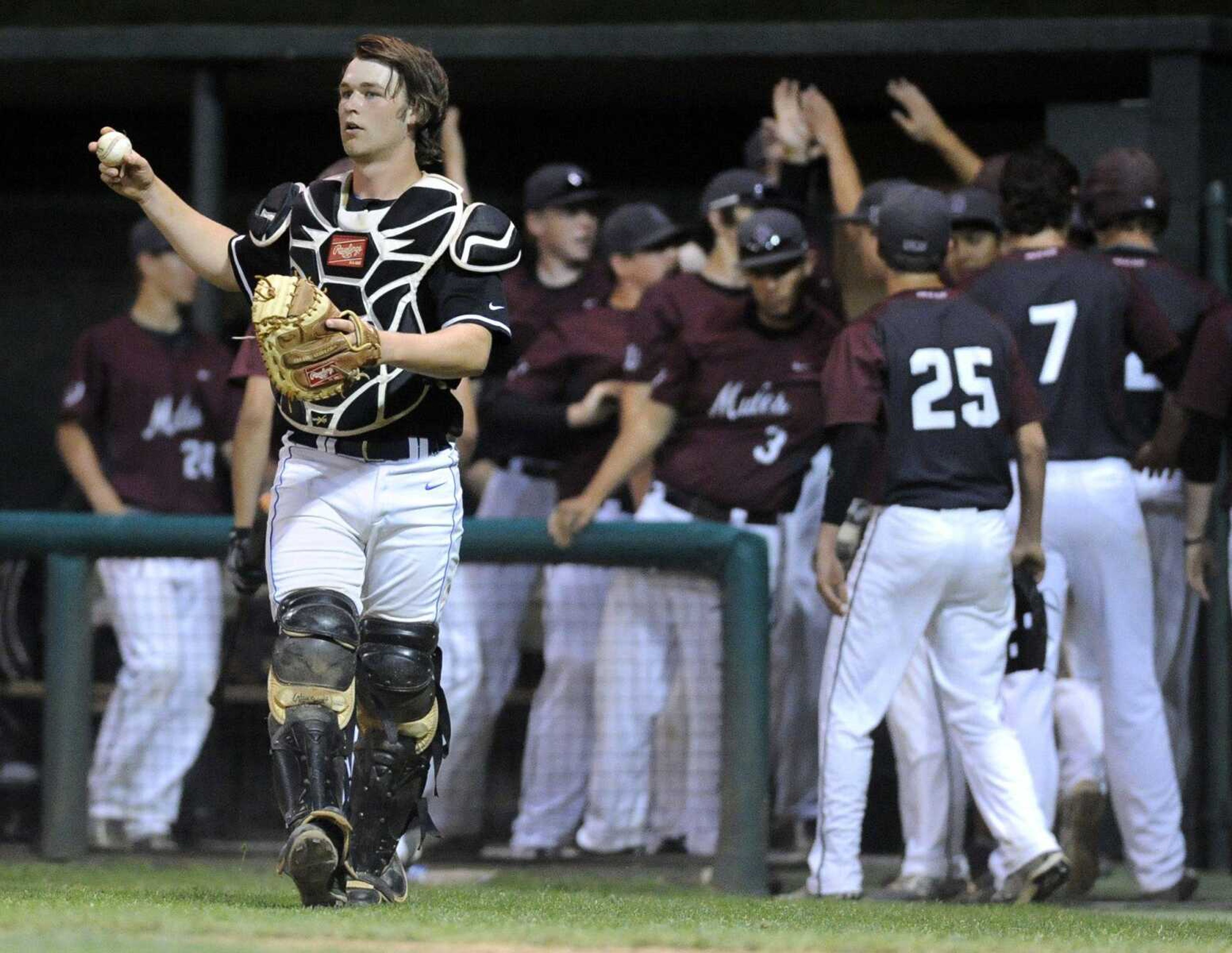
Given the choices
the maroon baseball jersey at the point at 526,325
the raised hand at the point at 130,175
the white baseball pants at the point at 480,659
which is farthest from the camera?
the maroon baseball jersey at the point at 526,325

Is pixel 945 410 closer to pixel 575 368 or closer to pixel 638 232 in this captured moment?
pixel 575 368

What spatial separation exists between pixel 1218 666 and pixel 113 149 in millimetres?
4213

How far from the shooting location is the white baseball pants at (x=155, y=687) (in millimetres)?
6113

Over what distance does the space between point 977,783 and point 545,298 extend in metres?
2.46

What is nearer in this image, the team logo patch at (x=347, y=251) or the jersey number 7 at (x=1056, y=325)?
the team logo patch at (x=347, y=251)

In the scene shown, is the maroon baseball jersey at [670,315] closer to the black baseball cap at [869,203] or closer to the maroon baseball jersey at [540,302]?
the black baseball cap at [869,203]

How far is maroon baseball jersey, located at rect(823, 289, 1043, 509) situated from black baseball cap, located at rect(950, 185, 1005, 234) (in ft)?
3.16

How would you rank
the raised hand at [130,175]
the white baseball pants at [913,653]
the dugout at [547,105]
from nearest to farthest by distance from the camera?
the raised hand at [130,175], the white baseball pants at [913,653], the dugout at [547,105]

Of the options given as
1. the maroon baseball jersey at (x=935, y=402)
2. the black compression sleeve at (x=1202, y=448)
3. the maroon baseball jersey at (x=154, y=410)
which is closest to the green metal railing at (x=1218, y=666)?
the black compression sleeve at (x=1202, y=448)

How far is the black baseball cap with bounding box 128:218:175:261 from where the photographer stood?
22.6ft

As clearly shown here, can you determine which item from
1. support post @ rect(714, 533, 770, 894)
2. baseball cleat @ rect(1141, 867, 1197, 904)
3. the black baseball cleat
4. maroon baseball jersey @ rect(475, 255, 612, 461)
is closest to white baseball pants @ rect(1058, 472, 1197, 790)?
baseball cleat @ rect(1141, 867, 1197, 904)

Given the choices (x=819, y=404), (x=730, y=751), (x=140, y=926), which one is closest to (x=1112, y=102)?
(x=819, y=404)

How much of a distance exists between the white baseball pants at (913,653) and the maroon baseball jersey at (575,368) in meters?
1.48

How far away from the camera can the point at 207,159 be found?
24.4ft
